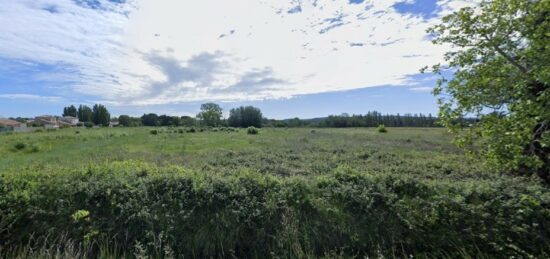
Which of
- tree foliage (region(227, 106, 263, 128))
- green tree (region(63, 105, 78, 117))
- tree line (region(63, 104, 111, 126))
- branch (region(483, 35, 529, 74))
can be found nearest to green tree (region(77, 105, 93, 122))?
tree line (region(63, 104, 111, 126))

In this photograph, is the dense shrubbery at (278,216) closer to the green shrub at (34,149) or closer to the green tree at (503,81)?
the green tree at (503,81)

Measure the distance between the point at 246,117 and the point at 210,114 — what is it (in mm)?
15349

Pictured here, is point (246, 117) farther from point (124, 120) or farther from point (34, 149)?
point (34, 149)

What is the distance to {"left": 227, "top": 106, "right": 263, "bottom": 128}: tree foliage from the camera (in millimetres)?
89688

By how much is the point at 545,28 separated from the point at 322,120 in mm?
92453

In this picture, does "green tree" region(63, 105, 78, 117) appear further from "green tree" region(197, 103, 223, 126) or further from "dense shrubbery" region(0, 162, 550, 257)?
"dense shrubbery" region(0, 162, 550, 257)

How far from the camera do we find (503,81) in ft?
16.8

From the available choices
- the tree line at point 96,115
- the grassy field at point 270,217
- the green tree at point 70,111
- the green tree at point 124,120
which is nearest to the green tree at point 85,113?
the tree line at point 96,115

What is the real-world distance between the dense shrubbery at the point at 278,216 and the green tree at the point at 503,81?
1535 millimetres

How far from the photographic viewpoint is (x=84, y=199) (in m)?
4.09

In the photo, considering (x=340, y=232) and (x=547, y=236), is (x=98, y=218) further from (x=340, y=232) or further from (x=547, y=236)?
(x=547, y=236)

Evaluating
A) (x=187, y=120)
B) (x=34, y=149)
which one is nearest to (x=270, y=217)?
(x=34, y=149)

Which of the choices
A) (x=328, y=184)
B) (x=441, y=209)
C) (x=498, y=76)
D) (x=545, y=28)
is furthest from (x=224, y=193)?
(x=545, y=28)

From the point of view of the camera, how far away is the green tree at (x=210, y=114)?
306ft
